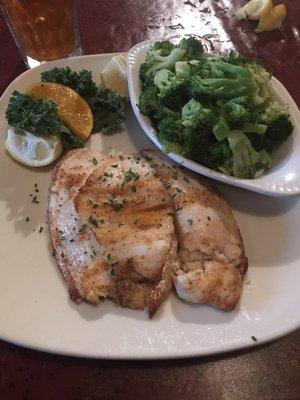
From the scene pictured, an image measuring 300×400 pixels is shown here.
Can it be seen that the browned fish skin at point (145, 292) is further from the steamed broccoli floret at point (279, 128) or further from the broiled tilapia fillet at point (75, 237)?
the steamed broccoli floret at point (279, 128)

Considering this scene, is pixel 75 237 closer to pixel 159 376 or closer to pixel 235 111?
pixel 159 376

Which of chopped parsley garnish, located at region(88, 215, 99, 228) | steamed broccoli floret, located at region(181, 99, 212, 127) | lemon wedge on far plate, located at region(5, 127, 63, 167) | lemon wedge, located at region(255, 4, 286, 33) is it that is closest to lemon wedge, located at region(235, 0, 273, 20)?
lemon wedge, located at region(255, 4, 286, 33)

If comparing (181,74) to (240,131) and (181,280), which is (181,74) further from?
(181,280)

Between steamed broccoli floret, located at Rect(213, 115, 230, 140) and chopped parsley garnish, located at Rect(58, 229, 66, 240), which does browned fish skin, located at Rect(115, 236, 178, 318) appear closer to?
chopped parsley garnish, located at Rect(58, 229, 66, 240)

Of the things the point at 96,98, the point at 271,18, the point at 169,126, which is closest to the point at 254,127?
the point at 169,126

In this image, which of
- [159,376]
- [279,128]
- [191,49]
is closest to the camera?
[159,376]

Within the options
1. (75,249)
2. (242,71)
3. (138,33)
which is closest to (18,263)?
(75,249)
